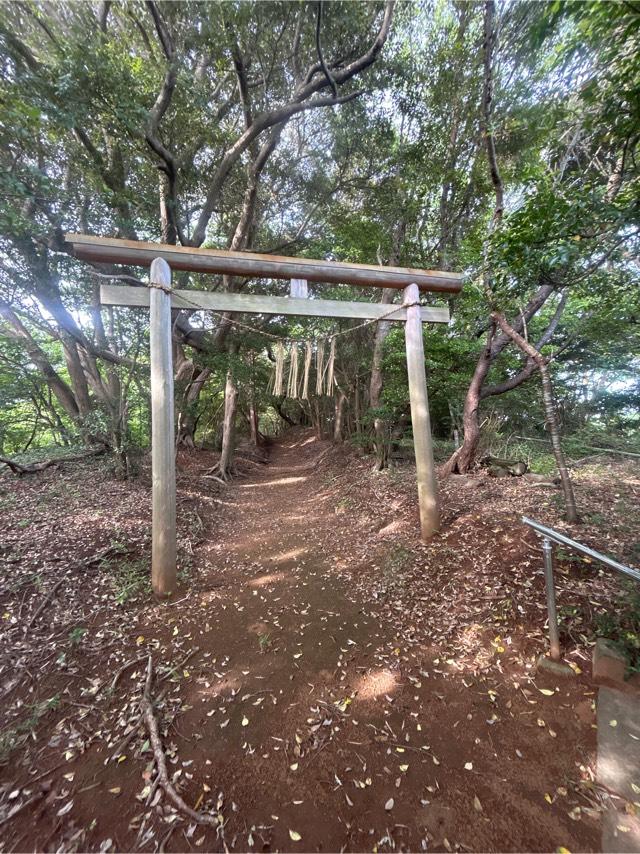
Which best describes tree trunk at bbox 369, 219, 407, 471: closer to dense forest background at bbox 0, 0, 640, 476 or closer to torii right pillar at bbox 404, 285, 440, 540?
dense forest background at bbox 0, 0, 640, 476

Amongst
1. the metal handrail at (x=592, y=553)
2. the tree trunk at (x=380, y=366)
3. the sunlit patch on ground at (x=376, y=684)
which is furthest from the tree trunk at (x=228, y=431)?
the metal handrail at (x=592, y=553)

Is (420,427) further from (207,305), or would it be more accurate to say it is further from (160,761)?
(160,761)

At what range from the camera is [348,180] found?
8539 millimetres

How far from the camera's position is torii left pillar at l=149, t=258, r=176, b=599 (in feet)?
11.8

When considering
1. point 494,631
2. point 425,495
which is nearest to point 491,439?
point 425,495

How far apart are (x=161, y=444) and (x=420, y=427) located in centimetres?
341

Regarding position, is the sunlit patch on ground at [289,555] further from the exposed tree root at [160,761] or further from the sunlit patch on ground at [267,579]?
the exposed tree root at [160,761]

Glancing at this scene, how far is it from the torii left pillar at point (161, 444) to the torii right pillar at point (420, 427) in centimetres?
318

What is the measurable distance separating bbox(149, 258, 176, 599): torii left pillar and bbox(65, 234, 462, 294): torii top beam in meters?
0.22

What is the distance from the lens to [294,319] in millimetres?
11406

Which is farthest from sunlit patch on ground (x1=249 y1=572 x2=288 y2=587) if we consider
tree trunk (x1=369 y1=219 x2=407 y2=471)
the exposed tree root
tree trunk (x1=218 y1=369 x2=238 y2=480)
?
tree trunk (x1=218 y1=369 x2=238 y2=480)

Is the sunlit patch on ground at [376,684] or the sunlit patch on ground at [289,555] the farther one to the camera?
the sunlit patch on ground at [289,555]

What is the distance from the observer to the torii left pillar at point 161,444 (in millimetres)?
3598

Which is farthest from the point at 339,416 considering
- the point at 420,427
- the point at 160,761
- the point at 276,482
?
the point at 160,761
